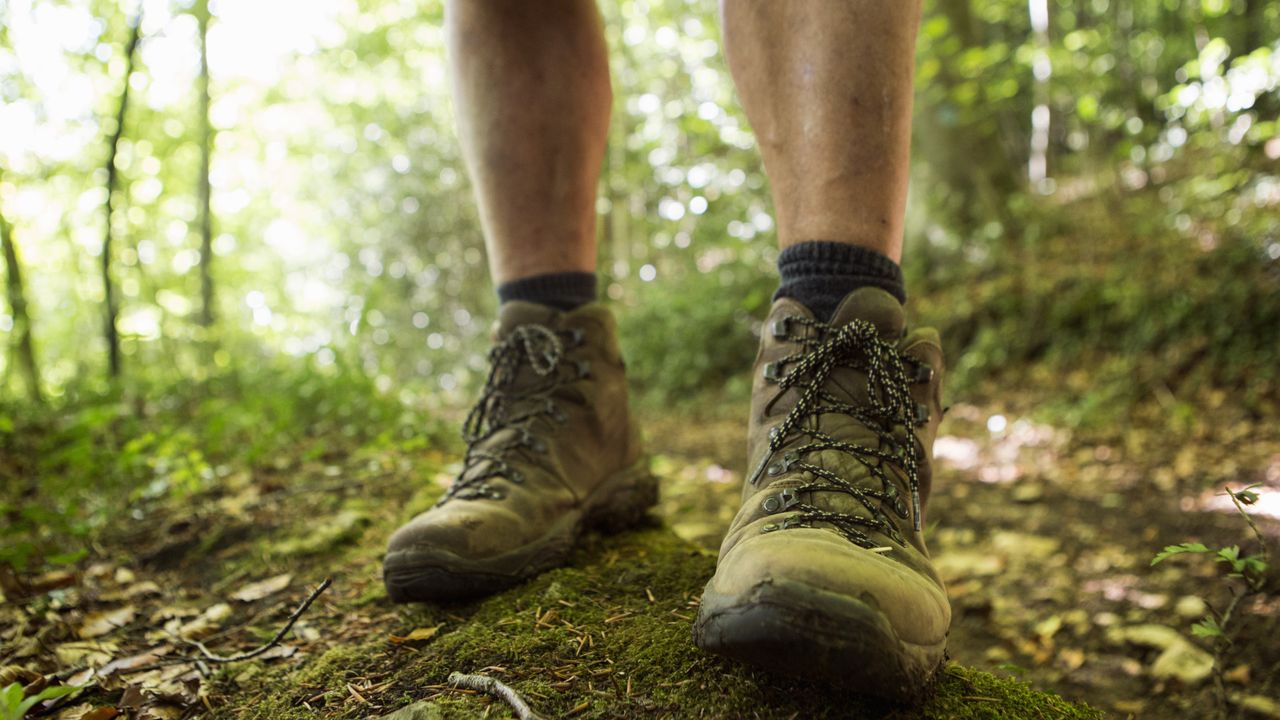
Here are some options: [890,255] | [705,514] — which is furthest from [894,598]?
[705,514]

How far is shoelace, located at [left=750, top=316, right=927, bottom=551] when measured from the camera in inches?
44.0

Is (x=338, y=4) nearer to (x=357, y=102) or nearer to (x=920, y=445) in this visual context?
(x=357, y=102)

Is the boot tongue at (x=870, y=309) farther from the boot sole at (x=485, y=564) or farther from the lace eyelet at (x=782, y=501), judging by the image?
the boot sole at (x=485, y=564)

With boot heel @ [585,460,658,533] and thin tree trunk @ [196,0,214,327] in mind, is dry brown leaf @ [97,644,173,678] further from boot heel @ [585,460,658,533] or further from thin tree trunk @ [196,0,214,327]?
thin tree trunk @ [196,0,214,327]

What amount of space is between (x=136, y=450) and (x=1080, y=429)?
4.59 metres

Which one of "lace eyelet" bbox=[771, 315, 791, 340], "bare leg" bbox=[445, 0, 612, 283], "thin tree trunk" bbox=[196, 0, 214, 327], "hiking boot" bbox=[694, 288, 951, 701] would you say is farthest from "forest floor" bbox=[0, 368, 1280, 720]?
"thin tree trunk" bbox=[196, 0, 214, 327]

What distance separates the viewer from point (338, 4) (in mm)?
9750

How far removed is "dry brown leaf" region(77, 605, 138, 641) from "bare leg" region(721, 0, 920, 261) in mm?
1607

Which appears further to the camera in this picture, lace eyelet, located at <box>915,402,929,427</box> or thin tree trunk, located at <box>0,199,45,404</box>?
thin tree trunk, located at <box>0,199,45,404</box>

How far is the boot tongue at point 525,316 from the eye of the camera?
5.40ft

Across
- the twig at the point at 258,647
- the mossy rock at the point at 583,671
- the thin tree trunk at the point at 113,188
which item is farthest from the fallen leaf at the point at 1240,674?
the thin tree trunk at the point at 113,188

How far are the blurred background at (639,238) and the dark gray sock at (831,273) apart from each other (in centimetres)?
135

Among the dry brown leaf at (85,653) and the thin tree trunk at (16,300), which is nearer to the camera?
the dry brown leaf at (85,653)

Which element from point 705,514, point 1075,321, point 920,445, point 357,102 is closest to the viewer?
point 920,445
